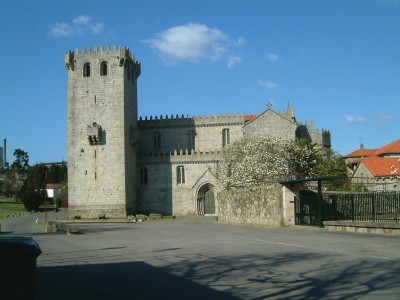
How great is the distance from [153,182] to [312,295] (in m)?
48.7

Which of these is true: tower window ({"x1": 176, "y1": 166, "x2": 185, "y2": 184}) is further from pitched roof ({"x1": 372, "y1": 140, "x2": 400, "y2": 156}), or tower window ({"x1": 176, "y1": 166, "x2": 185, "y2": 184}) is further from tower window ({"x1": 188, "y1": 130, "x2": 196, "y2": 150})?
pitched roof ({"x1": 372, "y1": 140, "x2": 400, "y2": 156})

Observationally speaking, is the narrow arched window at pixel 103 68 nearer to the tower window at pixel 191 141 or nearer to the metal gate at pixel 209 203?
the tower window at pixel 191 141

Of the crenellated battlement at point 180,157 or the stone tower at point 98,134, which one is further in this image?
the crenellated battlement at point 180,157

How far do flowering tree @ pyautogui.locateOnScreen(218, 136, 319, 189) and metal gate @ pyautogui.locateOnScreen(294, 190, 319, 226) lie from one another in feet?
41.4

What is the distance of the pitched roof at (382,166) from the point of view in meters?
53.3

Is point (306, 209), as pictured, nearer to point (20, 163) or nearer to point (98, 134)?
point (98, 134)

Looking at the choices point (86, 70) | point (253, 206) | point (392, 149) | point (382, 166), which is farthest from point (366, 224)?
point (392, 149)

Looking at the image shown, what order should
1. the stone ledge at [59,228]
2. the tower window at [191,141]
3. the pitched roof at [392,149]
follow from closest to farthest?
the stone ledge at [59,228]
the tower window at [191,141]
the pitched roof at [392,149]

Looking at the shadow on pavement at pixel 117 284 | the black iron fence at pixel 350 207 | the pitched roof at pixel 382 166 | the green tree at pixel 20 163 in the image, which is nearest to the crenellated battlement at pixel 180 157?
the pitched roof at pixel 382 166

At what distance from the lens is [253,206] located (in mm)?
27906

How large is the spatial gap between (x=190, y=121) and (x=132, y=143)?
9818mm

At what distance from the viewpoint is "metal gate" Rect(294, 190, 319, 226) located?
22.4 m

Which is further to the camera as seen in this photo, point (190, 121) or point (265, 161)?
point (190, 121)

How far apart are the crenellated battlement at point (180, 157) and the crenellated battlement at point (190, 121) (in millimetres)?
5324
